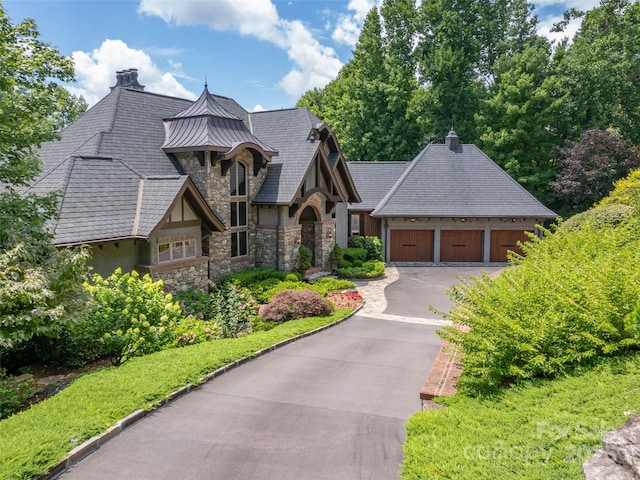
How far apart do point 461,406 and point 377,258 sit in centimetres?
2050

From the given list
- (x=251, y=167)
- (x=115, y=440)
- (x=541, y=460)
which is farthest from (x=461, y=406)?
(x=251, y=167)

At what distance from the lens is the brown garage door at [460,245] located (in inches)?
1141

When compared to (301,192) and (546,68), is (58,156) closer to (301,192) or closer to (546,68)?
(301,192)

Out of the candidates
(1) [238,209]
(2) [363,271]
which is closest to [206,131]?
(1) [238,209]

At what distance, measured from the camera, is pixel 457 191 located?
29.4m

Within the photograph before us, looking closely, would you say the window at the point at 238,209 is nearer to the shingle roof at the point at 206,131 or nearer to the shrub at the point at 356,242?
the shingle roof at the point at 206,131

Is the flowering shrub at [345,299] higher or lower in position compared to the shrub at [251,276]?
lower

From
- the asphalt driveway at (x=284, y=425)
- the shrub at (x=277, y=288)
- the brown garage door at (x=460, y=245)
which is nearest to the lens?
the asphalt driveway at (x=284, y=425)

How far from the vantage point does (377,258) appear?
2803 centimetres

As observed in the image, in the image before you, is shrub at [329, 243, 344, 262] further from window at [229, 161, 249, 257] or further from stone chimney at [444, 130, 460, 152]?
stone chimney at [444, 130, 460, 152]

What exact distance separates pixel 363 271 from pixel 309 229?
11.7 feet

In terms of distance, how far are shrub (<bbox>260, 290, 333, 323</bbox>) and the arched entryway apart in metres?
8.02

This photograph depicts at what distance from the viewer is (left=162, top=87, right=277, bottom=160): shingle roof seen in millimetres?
19078

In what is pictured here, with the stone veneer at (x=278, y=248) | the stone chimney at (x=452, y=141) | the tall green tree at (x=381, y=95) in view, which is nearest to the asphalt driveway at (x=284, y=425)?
the stone veneer at (x=278, y=248)
